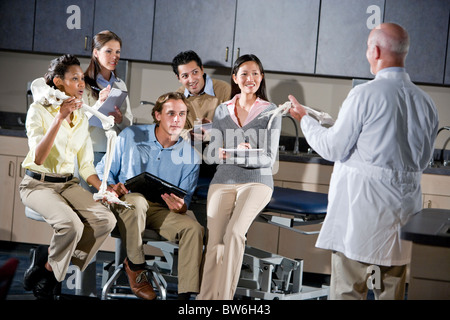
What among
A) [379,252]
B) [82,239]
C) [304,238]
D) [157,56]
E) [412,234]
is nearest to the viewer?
[412,234]

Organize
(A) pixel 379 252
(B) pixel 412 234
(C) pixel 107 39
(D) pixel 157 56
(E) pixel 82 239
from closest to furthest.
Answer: (B) pixel 412 234, (A) pixel 379 252, (E) pixel 82 239, (C) pixel 107 39, (D) pixel 157 56

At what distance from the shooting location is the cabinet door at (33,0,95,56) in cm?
484

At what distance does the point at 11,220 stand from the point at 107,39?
5.47 ft

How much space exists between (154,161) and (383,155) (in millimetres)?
1497

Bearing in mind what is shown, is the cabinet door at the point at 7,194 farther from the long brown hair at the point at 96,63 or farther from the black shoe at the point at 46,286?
the black shoe at the point at 46,286

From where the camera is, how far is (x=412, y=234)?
1921mm

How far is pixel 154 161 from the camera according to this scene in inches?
137

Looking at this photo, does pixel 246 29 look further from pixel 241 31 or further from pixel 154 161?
pixel 154 161

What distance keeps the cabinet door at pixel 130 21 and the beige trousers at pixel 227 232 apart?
1917 millimetres

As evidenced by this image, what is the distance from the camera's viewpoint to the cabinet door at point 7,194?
180 inches

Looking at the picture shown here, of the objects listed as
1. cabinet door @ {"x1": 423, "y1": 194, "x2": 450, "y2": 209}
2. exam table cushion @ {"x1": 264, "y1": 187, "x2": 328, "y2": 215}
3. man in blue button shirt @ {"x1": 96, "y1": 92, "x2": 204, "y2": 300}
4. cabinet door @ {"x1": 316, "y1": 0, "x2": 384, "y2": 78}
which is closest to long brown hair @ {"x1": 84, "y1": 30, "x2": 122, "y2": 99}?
man in blue button shirt @ {"x1": 96, "y1": 92, "x2": 204, "y2": 300}

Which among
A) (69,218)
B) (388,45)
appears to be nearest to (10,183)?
(69,218)
